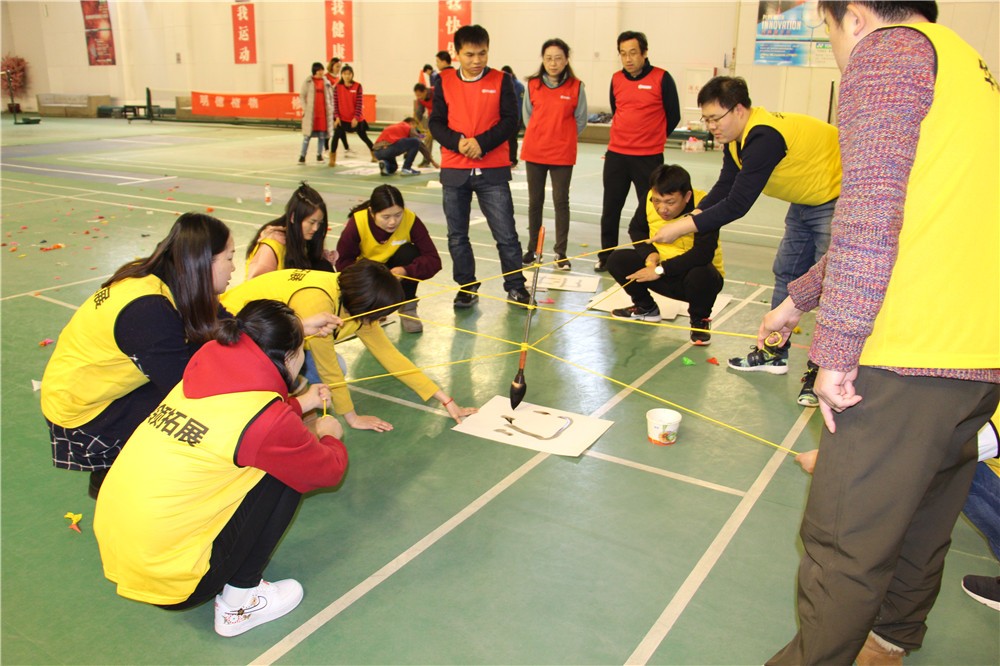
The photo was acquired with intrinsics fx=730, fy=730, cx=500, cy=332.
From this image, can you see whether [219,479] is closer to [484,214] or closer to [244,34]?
[484,214]

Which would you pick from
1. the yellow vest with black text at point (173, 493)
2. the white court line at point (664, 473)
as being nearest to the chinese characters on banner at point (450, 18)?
the white court line at point (664, 473)

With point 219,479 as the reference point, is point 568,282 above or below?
below

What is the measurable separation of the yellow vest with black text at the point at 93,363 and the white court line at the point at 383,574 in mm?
1077

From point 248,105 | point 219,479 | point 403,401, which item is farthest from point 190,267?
point 248,105

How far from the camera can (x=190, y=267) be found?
2.50 meters

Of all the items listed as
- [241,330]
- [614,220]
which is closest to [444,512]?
[241,330]

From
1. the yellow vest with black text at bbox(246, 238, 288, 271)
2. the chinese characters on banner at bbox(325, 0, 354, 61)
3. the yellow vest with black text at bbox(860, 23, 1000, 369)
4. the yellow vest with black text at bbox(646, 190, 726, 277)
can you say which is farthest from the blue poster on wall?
the yellow vest with black text at bbox(860, 23, 1000, 369)

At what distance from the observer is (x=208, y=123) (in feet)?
72.5

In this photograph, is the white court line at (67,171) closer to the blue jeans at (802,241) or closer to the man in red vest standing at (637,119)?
the man in red vest standing at (637,119)

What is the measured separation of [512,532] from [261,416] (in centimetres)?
113

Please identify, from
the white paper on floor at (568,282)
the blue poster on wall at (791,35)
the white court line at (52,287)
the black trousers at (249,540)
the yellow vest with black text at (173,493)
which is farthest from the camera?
the blue poster on wall at (791,35)

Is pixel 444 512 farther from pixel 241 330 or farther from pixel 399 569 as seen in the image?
pixel 241 330

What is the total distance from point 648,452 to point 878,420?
1.78 metres

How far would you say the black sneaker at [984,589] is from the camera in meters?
2.40
